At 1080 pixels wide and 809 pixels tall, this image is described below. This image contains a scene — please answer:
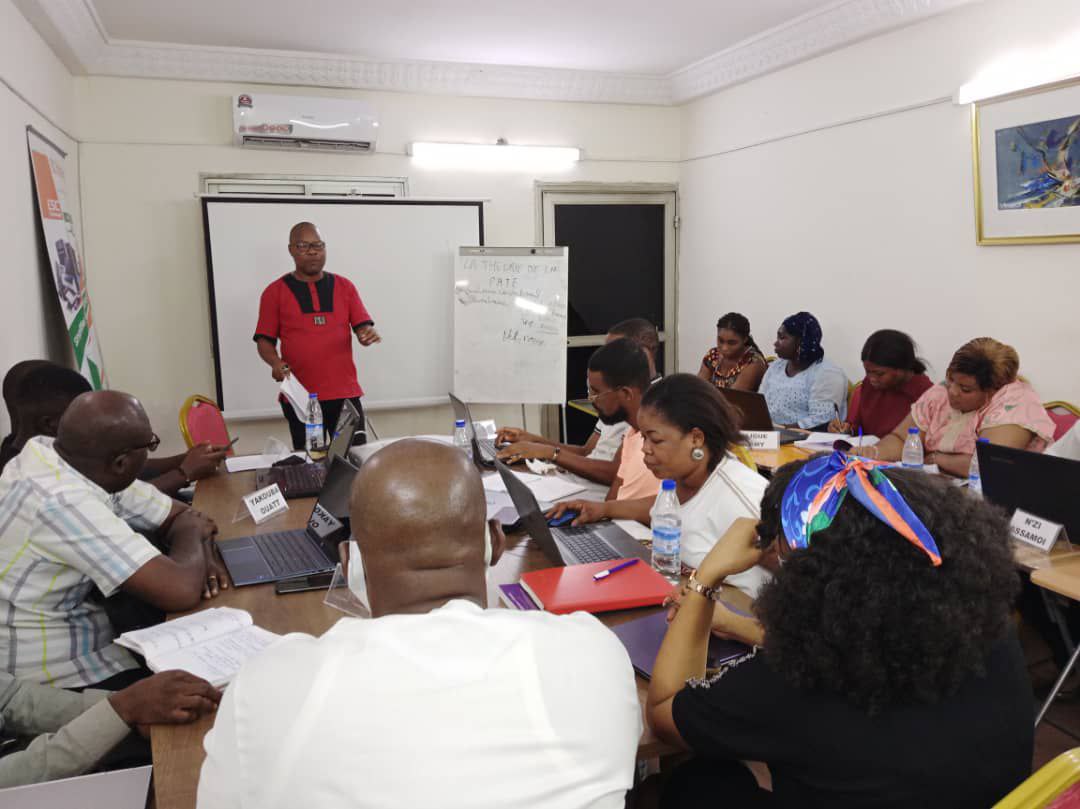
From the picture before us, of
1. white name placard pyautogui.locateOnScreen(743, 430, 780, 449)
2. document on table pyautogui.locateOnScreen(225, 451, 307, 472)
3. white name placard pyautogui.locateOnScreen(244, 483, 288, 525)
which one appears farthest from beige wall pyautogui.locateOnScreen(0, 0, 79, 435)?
white name placard pyautogui.locateOnScreen(743, 430, 780, 449)

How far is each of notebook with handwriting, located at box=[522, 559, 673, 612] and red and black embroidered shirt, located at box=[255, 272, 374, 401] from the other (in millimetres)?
3048

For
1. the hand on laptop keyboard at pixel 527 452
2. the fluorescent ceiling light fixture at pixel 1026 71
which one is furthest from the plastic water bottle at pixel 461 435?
the fluorescent ceiling light fixture at pixel 1026 71

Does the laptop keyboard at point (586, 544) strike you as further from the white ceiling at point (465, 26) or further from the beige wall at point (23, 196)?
the white ceiling at point (465, 26)

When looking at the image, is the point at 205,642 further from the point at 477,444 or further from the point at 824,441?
the point at 824,441

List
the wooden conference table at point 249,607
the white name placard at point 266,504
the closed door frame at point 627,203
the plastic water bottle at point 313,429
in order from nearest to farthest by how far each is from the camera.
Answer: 1. the wooden conference table at point 249,607
2. the white name placard at point 266,504
3. the plastic water bottle at point 313,429
4. the closed door frame at point 627,203

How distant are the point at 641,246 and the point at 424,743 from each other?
5.44 metres

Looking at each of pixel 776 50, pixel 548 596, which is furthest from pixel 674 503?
pixel 776 50

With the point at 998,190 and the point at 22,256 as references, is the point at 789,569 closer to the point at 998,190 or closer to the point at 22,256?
the point at 998,190

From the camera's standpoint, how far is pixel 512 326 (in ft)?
17.3

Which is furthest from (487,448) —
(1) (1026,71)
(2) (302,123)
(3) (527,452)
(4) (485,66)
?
(4) (485,66)

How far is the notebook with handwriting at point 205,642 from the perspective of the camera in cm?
141

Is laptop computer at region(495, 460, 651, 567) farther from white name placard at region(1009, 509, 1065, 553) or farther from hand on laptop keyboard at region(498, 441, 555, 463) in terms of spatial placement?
white name placard at region(1009, 509, 1065, 553)

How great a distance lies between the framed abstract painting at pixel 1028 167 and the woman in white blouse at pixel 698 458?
92.2 inches

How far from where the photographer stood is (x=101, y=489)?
69.9 inches
